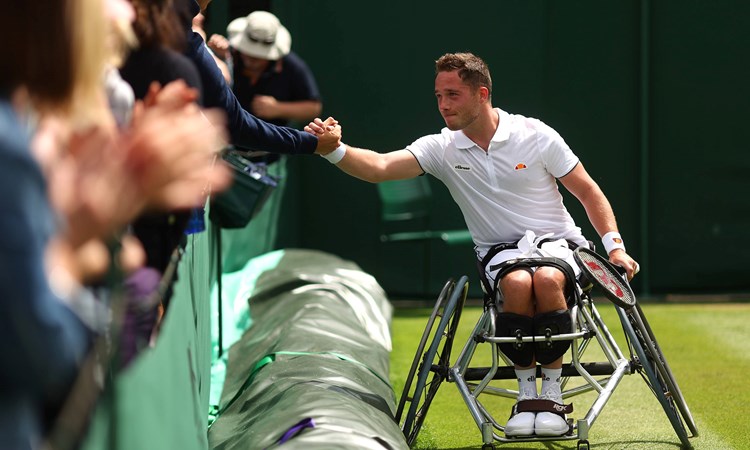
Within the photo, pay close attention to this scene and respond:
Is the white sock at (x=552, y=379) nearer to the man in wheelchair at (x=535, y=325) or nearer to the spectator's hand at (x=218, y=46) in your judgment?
the man in wheelchair at (x=535, y=325)

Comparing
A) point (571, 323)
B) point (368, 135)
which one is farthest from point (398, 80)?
point (571, 323)

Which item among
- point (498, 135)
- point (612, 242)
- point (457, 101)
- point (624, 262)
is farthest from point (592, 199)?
point (457, 101)

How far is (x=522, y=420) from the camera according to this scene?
4781 mm

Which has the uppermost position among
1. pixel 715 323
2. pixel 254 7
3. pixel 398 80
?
pixel 254 7

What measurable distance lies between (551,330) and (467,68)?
131cm

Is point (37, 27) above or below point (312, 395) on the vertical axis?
above

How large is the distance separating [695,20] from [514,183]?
17.2ft

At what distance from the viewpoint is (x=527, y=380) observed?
498 centimetres

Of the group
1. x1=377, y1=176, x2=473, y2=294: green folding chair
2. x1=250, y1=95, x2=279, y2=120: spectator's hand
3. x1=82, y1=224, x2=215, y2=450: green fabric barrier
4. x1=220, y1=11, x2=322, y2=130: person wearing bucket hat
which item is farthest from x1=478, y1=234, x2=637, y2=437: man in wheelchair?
x1=377, y1=176, x2=473, y2=294: green folding chair

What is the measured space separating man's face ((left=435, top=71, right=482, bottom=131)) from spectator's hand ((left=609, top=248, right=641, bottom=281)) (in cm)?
87

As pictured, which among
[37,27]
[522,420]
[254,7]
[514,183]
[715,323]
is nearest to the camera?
[37,27]

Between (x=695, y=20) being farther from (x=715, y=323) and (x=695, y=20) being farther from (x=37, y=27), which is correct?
(x=37, y=27)

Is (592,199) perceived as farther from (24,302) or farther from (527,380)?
(24,302)

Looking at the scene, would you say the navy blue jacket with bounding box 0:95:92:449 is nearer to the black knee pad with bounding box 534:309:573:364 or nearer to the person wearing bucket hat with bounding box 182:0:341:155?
the person wearing bucket hat with bounding box 182:0:341:155
